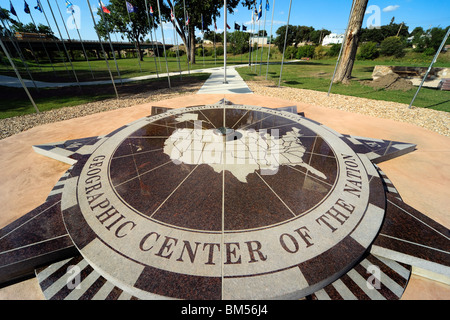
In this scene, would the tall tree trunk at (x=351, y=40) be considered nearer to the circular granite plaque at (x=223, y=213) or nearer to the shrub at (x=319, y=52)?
the circular granite plaque at (x=223, y=213)

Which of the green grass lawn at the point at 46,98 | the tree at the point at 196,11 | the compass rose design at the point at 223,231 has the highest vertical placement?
the tree at the point at 196,11

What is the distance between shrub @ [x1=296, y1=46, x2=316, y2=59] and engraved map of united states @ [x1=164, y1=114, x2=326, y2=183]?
179ft

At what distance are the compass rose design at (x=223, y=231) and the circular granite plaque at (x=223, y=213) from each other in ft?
0.06

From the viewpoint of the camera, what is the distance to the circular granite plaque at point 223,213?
2713mm

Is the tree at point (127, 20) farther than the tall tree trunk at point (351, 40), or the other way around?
A: the tree at point (127, 20)

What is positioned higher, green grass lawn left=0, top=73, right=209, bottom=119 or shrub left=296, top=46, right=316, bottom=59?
shrub left=296, top=46, right=316, bottom=59

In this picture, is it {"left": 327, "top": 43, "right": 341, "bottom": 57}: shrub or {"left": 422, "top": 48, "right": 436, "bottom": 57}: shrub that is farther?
{"left": 327, "top": 43, "right": 341, "bottom": 57}: shrub

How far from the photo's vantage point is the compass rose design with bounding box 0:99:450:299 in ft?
8.94

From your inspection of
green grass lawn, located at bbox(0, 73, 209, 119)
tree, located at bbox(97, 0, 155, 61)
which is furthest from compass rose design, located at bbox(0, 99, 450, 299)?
tree, located at bbox(97, 0, 155, 61)

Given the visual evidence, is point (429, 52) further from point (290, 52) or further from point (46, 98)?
point (46, 98)

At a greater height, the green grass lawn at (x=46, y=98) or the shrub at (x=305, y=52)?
the shrub at (x=305, y=52)

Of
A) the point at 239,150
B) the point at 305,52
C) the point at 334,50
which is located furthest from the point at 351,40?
the point at 305,52

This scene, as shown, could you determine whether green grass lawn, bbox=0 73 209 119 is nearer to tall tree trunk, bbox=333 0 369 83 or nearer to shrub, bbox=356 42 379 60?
tall tree trunk, bbox=333 0 369 83

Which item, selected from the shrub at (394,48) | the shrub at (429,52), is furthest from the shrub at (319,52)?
→ the shrub at (429,52)
